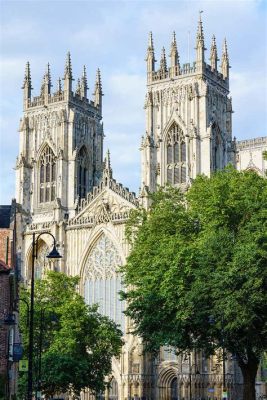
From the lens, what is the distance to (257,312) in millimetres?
44375

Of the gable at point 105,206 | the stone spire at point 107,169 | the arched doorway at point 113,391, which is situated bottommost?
the arched doorway at point 113,391

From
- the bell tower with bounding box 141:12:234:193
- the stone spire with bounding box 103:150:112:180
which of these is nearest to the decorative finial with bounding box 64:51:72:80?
the bell tower with bounding box 141:12:234:193

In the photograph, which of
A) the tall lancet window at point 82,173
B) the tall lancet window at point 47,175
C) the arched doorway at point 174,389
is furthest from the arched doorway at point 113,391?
the tall lancet window at point 47,175

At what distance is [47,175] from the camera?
88938 millimetres

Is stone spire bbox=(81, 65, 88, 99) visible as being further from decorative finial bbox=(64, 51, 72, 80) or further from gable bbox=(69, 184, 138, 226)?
gable bbox=(69, 184, 138, 226)

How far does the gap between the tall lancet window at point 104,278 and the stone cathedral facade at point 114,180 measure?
0.09 m

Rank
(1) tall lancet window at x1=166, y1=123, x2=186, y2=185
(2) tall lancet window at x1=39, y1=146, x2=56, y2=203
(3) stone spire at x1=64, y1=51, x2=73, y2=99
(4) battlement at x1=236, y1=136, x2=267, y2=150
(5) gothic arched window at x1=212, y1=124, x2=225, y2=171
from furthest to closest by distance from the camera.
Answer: (4) battlement at x1=236, y1=136, x2=267, y2=150, (3) stone spire at x1=64, y1=51, x2=73, y2=99, (2) tall lancet window at x1=39, y1=146, x2=56, y2=203, (1) tall lancet window at x1=166, y1=123, x2=186, y2=185, (5) gothic arched window at x1=212, y1=124, x2=225, y2=171

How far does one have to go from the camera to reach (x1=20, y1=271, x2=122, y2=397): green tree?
183 ft

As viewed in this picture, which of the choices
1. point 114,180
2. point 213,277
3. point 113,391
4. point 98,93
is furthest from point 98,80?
point 213,277

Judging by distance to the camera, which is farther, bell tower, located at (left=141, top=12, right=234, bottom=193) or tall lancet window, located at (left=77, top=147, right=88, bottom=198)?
tall lancet window, located at (left=77, top=147, right=88, bottom=198)

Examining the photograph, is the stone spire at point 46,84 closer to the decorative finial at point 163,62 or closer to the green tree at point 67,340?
the decorative finial at point 163,62

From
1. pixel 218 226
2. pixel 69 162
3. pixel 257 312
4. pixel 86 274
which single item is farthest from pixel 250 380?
pixel 69 162

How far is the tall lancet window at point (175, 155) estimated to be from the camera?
3194 inches

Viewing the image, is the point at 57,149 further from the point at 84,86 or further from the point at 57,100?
the point at 84,86
